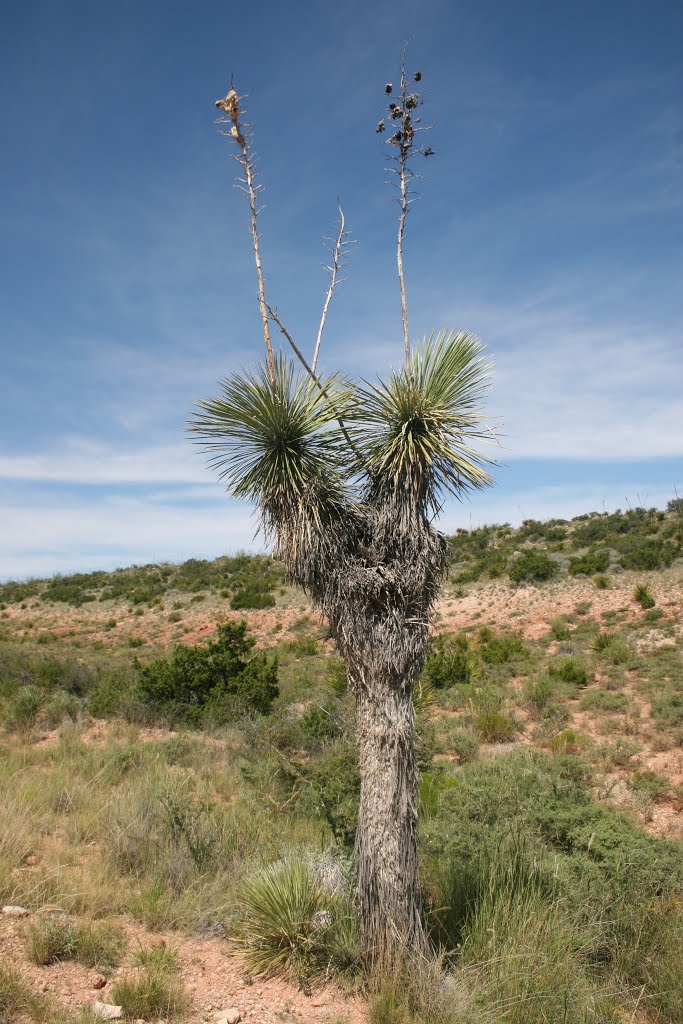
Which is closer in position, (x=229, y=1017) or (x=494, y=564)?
(x=229, y=1017)

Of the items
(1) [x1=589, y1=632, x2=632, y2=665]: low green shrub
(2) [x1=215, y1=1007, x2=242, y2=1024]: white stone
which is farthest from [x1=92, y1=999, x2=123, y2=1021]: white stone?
(1) [x1=589, y1=632, x2=632, y2=665]: low green shrub

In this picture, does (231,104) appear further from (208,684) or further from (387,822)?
(208,684)

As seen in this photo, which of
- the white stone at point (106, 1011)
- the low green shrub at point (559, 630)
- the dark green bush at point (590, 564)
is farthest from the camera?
the dark green bush at point (590, 564)

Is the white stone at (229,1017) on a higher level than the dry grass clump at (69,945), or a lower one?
lower

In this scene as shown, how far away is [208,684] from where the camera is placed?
14.4 meters

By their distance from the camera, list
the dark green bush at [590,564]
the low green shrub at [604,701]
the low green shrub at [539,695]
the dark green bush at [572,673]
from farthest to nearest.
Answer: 1. the dark green bush at [590,564]
2. the dark green bush at [572,673]
3. the low green shrub at [539,695]
4. the low green shrub at [604,701]

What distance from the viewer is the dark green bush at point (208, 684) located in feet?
44.7

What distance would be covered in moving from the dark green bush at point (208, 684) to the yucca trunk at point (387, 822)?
30.0 ft

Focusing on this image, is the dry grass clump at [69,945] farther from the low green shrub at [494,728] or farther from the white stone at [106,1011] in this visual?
the low green shrub at [494,728]

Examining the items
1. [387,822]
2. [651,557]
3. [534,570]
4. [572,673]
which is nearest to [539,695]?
[572,673]

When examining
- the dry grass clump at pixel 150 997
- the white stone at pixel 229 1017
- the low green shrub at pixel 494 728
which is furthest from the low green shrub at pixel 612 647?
the dry grass clump at pixel 150 997

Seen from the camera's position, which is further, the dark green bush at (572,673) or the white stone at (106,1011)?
the dark green bush at (572,673)

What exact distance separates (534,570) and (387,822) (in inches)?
1080

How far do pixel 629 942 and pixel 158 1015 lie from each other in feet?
12.0
